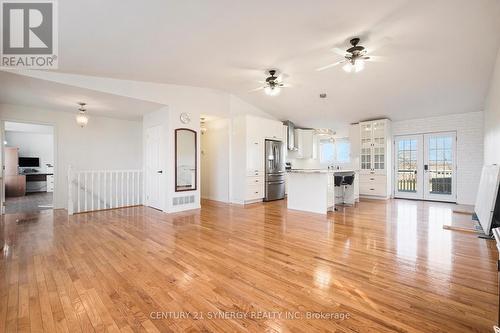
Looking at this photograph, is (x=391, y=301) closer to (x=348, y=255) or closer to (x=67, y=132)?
(x=348, y=255)

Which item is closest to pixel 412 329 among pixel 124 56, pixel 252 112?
pixel 124 56

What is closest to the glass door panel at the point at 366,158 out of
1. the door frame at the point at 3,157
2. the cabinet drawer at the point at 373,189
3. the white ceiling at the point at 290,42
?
the cabinet drawer at the point at 373,189

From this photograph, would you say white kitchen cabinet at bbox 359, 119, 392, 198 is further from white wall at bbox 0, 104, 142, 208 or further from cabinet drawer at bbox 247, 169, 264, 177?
white wall at bbox 0, 104, 142, 208

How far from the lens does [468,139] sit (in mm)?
6129

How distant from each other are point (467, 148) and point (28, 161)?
1533cm

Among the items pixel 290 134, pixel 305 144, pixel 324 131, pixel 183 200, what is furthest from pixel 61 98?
pixel 324 131

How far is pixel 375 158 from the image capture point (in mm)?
7312

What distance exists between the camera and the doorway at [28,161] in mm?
7992

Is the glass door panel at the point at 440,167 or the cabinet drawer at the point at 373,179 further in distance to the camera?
the cabinet drawer at the point at 373,179

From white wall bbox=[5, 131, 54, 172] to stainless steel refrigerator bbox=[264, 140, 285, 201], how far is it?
8.72 metres

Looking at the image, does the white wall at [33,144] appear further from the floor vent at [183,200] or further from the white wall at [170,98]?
the floor vent at [183,200]

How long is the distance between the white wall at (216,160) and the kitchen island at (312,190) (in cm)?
219

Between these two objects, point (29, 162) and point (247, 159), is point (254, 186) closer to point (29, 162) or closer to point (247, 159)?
point (247, 159)

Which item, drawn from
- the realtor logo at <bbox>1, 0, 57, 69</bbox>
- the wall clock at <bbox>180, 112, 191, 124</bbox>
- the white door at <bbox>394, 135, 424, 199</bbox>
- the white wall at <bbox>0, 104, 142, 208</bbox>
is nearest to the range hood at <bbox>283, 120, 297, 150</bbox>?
the white door at <bbox>394, 135, 424, 199</bbox>
